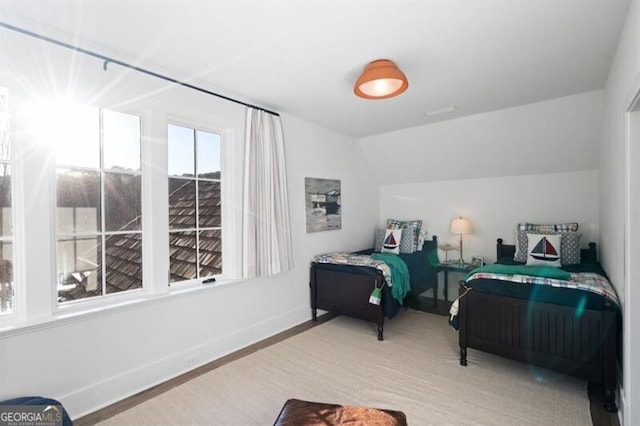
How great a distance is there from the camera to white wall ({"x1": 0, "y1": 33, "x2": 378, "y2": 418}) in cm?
189

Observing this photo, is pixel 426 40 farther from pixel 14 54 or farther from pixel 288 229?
pixel 14 54

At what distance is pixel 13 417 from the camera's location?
1.68 metres

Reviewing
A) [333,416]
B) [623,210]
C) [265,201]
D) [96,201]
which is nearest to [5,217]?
[96,201]

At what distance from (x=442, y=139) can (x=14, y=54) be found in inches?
159

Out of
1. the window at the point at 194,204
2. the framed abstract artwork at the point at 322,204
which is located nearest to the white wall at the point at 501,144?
the framed abstract artwork at the point at 322,204

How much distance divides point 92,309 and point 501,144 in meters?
4.36

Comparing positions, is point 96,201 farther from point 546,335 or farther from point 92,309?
point 546,335

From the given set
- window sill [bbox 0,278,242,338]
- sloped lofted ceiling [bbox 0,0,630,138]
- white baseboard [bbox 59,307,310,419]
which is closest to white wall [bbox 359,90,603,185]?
sloped lofted ceiling [bbox 0,0,630,138]

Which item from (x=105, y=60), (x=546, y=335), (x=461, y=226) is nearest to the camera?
(x=105, y=60)

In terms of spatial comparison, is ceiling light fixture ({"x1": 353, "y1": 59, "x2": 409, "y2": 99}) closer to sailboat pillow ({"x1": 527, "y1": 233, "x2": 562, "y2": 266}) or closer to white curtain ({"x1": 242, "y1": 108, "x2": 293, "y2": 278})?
white curtain ({"x1": 242, "y1": 108, "x2": 293, "y2": 278})

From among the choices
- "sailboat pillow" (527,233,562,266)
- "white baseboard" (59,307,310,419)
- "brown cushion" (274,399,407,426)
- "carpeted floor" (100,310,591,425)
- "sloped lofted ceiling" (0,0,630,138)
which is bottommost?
"carpeted floor" (100,310,591,425)

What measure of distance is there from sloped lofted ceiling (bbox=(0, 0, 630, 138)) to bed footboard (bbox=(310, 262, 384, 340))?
1905 millimetres

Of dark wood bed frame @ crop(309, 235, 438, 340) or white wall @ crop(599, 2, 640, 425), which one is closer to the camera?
white wall @ crop(599, 2, 640, 425)

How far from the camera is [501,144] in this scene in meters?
3.77
